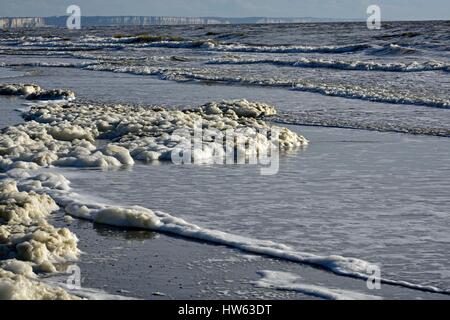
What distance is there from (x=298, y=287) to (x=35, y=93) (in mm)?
16094

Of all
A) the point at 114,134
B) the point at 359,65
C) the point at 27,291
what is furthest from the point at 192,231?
the point at 359,65

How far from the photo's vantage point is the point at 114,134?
13109 mm

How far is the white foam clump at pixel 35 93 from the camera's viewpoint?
20297 millimetres

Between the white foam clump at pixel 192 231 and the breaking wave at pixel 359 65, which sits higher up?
the breaking wave at pixel 359 65

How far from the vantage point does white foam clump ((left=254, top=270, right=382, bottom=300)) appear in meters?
5.38

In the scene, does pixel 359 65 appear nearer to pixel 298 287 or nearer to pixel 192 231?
pixel 192 231

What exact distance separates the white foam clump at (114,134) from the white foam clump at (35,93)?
4012 millimetres

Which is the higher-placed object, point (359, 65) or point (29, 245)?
point (359, 65)

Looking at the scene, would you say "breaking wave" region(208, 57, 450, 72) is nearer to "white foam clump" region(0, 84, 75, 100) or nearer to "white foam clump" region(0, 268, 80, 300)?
"white foam clump" region(0, 84, 75, 100)

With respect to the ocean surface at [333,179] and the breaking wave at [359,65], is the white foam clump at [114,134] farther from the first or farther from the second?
the breaking wave at [359,65]

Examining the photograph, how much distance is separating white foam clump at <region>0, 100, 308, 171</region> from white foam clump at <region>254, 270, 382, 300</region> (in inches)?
194

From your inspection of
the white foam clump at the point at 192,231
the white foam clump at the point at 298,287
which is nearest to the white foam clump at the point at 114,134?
the white foam clump at the point at 192,231

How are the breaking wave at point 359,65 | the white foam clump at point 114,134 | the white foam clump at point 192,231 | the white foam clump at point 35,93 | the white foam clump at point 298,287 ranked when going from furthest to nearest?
1. the breaking wave at point 359,65
2. the white foam clump at point 35,93
3. the white foam clump at point 114,134
4. the white foam clump at point 192,231
5. the white foam clump at point 298,287
